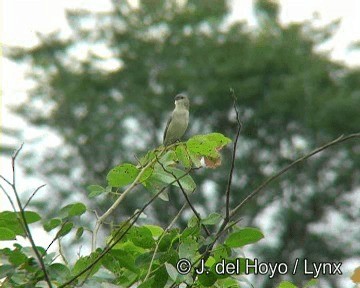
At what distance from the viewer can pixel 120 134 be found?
23844 millimetres

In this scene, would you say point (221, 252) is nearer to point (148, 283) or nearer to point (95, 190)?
point (148, 283)

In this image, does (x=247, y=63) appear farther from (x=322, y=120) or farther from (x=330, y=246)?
(x=330, y=246)

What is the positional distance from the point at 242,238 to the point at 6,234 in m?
0.40

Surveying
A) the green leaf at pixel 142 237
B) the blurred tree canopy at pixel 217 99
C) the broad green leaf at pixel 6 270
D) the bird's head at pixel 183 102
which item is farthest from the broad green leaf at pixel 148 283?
the blurred tree canopy at pixel 217 99

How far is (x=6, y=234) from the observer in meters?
1.69

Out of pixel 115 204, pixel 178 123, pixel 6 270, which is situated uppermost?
pixel 178 123

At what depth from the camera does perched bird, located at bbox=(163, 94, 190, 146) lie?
19.2ft

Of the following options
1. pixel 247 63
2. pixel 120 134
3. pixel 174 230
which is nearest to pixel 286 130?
pixel 247 63

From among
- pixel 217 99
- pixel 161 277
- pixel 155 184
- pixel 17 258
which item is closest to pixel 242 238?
pixel 161 277

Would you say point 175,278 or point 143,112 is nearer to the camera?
point 175,278

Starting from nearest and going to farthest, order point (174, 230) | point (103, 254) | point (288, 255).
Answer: point (103, 254) < point (174, 230) < point (288, 255)

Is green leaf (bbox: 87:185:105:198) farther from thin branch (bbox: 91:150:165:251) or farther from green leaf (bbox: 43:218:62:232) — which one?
green leaf (bbox: 43:218:62:232)

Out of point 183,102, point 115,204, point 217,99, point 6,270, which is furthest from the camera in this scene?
point 217,99

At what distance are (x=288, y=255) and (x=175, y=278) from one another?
21.0 metres
